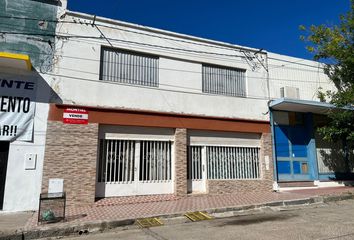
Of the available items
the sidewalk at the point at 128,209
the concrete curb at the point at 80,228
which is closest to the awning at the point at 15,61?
the sidewalk at the point at 128,209

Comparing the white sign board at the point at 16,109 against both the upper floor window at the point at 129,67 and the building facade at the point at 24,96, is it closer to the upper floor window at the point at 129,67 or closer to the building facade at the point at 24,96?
the building facade at the point at 24,96

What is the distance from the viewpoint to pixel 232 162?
44.8 ft

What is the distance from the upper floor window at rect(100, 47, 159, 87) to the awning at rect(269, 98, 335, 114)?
5834mm

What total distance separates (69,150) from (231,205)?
5969mm

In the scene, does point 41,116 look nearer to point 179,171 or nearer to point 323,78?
point 179,171

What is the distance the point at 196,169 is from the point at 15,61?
8039mm

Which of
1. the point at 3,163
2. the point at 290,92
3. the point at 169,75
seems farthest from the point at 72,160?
the point at 290,92

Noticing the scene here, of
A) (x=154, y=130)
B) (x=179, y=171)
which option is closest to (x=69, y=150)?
(x=154, y=130)

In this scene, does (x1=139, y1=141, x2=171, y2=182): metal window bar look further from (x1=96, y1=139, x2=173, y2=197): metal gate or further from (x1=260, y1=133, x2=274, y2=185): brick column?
(x1=260, y1=133, x2=274, y2=185): brick column

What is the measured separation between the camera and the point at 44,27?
36.2 feet

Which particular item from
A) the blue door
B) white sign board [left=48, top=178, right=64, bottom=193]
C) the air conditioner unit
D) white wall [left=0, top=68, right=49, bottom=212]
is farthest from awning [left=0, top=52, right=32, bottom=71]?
the air conditioner unit

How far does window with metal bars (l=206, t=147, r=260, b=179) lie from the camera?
13211 millimetres

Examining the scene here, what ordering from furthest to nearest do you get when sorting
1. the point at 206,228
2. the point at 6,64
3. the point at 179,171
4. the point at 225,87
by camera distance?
the point at 225,87
the point at 179,171
the point at 6,64
the point at 206,228

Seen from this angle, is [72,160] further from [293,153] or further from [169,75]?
[293,153]
